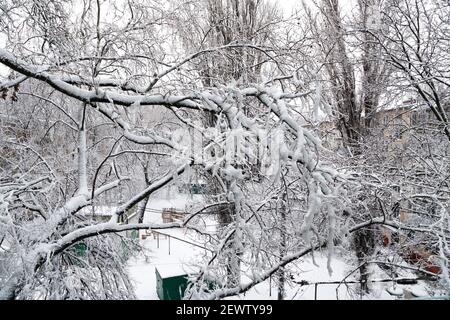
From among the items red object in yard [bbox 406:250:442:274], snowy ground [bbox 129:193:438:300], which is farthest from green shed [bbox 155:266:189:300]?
red object in yard [bbox 406:250:442:274]

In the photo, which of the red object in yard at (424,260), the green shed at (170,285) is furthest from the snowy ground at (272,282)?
the red object in yard at (424,260)

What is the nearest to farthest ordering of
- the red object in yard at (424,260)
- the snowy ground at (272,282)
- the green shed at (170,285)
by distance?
the red object in yard at (424,260), the snowy ground at (272,282), the green shed at (170,285)

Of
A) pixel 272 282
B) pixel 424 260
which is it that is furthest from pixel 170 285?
pixel 424 260

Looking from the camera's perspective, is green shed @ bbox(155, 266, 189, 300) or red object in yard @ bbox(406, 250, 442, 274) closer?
red object in yard @ bbox(406, 250, 442, 274)

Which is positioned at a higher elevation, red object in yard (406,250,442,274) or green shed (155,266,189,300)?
red object in yard (406,250,442,274)

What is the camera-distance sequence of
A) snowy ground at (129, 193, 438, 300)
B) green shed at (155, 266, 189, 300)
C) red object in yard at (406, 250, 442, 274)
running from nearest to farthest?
1. red object in yard at (406, 250, 442, 274)
2. snowy ground at (129, 193, 438, 300)
3. green shed at (155, 266, 189, 300)

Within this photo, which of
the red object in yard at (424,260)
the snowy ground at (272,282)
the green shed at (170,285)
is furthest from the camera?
the green shed at (170,285)

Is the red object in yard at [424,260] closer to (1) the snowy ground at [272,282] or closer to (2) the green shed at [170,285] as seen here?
(1) the snowy ground at [272,282]

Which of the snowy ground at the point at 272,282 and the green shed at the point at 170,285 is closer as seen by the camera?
the snowy ground at the point at 272,282

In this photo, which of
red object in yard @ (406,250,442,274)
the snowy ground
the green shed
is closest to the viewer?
red object in yard @ (406,250,442,274)

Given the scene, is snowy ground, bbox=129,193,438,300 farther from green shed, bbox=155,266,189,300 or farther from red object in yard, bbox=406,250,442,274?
red object in yard, bbox=406,250,442,274

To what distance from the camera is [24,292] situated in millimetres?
2646

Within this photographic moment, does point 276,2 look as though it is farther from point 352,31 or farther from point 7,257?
point 7,257

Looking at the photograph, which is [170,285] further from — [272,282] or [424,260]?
[424,260]
